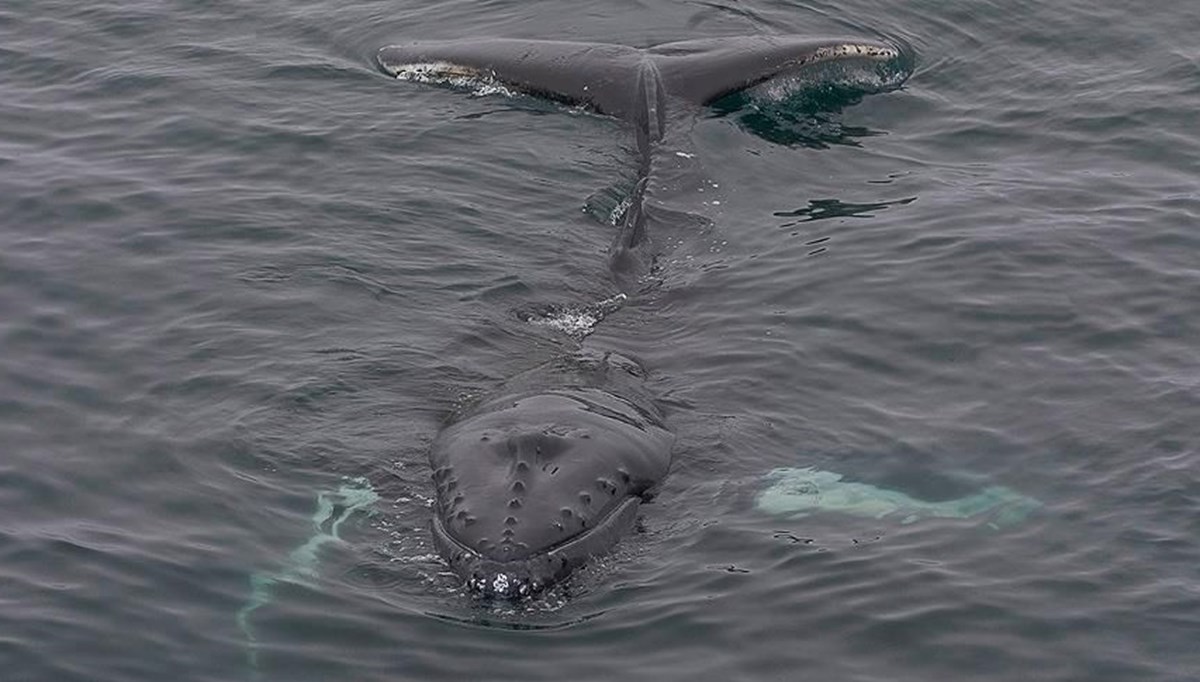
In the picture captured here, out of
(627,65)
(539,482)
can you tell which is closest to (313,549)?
(539,482)

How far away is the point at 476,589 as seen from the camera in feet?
56.3

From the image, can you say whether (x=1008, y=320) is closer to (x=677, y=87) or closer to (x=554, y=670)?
(x=677, y=87)

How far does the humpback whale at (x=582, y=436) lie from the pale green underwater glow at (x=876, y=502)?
1282mm

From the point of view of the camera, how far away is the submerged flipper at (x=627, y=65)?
27.3m

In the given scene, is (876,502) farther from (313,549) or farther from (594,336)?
(313,549)

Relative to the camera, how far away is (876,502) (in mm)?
19016

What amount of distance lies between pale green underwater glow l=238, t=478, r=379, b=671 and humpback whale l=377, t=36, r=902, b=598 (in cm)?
82

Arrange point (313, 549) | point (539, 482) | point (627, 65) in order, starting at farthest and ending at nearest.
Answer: point (627, 65) → point (539, 482) → point (313, 549)

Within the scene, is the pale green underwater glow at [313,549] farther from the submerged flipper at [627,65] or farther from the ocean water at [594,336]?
the submerged flipper at [627,65]

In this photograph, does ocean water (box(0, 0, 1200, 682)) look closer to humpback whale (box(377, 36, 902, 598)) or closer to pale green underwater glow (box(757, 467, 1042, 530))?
pale green underwater glow (box(757, 467, 1042, 530))

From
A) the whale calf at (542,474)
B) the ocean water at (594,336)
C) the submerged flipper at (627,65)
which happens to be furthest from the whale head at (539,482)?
the submerged flipper at (627,65)

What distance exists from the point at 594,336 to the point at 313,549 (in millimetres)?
5174

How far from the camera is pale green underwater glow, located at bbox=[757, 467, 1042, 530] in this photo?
18.8 m

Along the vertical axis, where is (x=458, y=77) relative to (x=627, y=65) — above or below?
below
